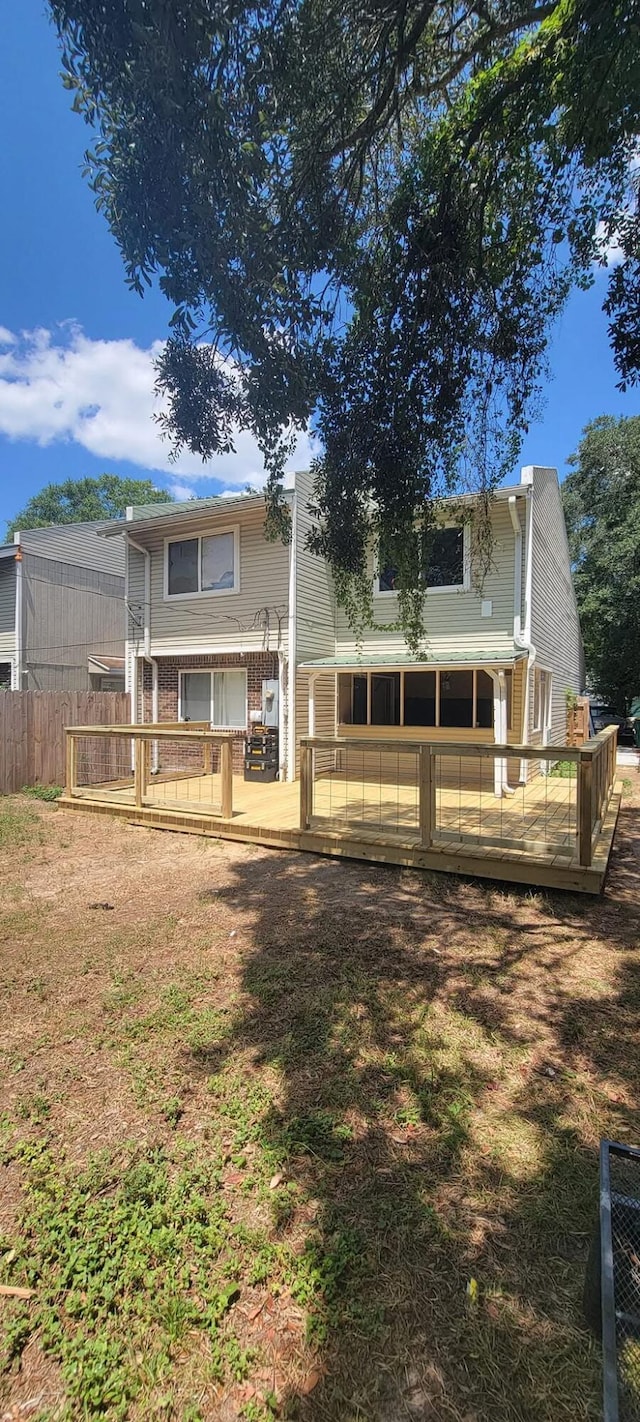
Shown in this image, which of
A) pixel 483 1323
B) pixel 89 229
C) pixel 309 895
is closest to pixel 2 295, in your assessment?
pixel 89 229

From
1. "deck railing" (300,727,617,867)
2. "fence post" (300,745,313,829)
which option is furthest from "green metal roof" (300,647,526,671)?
"fence post" (300,745,313,829)

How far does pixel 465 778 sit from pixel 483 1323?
974 cm

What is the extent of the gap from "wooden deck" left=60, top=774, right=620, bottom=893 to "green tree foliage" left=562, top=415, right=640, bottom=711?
14490mm

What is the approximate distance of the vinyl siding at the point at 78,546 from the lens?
55.9 ft

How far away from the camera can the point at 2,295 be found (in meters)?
10.1

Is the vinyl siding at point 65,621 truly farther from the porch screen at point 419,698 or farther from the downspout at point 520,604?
the downspout at point 520,604

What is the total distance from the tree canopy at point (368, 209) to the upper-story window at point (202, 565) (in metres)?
6.43

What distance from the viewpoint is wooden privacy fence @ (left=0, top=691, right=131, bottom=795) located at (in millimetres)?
10266

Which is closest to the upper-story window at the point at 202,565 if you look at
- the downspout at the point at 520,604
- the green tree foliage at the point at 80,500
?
the downspout at the point at 520,604

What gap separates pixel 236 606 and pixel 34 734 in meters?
4.38

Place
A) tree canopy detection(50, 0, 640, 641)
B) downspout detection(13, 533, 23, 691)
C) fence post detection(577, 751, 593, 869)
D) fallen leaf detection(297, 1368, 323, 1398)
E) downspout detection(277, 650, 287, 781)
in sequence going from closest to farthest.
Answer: fallen leaf detection(297, 1368, 323, 1398) < tree canopy detection(50, 0, 640, 641) < fence post detection(577, 751, 593, 869) < downspout detection(277, 650, 287, 781) < downspout detection(13, 533, 23, 691)

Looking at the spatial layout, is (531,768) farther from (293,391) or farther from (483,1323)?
(483,1323)

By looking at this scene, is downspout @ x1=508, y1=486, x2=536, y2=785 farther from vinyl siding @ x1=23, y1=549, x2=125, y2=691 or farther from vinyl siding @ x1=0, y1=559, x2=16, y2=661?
vinyl siding @ x1=0, y1=559, x2=16, y2=661

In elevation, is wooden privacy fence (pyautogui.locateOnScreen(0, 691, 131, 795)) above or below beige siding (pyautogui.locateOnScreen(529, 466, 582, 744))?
below
